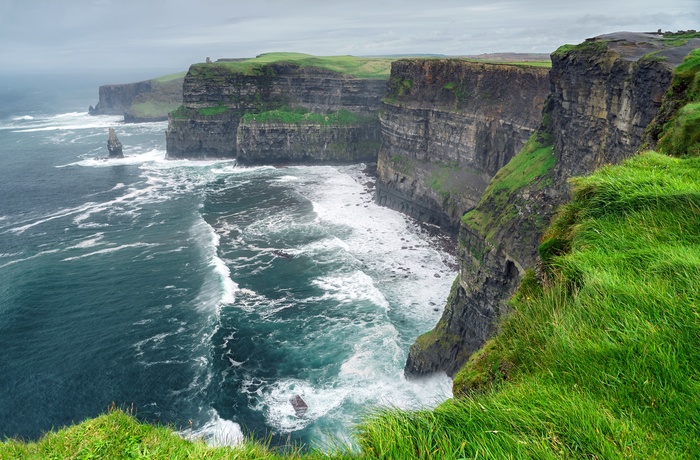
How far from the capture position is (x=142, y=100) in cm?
15975

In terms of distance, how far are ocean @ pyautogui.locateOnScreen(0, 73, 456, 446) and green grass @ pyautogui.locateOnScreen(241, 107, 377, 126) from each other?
67.5ft

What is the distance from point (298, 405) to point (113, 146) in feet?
291

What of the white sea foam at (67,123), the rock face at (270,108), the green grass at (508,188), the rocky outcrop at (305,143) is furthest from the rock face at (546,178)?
the white sea foam at (67,123)

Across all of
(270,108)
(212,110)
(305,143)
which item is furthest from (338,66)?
(212,110)

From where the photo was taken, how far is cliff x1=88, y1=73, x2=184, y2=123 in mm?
156375

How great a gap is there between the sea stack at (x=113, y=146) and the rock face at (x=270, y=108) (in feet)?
35.0

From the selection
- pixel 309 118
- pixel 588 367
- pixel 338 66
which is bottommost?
pixel 588 367

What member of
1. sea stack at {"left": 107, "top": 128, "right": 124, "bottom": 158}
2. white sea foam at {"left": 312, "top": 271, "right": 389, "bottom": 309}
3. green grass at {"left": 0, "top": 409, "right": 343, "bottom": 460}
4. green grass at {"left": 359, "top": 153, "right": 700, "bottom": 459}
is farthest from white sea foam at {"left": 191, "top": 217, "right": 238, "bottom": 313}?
sea stack at {"left": 107, "top": 128, "right": 124, "bottom": 158}

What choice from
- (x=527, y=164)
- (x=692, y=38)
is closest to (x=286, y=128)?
(x=527, y=164)

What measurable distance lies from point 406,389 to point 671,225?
23881 mm

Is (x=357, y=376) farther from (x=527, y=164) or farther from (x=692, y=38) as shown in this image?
(x=692, y=38)

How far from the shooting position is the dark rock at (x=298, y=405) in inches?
1125

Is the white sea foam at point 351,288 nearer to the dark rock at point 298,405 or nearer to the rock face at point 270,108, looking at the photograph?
the dark rock at point 298,405

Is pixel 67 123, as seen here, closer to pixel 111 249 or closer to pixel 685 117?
pixel 111 249
